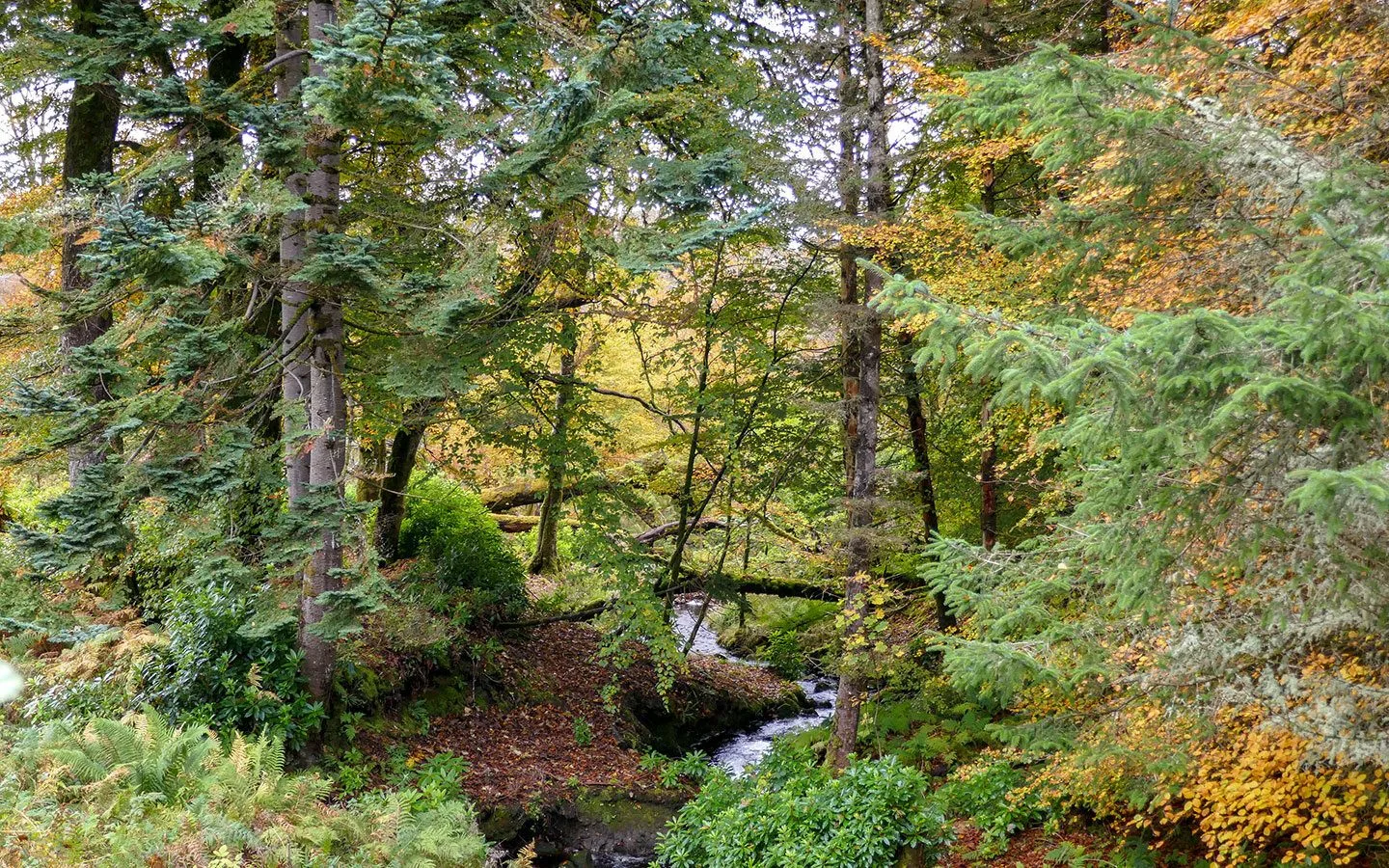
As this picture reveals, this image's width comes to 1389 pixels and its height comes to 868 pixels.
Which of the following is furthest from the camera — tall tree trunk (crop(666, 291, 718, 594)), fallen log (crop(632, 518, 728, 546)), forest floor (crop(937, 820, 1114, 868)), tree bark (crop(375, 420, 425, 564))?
fallen log (crop(632, 518, 728, 546))

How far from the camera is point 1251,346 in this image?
11.7 feet

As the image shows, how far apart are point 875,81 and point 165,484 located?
7263mm

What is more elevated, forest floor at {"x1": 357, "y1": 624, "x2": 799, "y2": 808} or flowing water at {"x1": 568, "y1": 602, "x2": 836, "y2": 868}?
forest floor at {"x1": 357, "y1": 624, "x2": 799, "y2": 808}

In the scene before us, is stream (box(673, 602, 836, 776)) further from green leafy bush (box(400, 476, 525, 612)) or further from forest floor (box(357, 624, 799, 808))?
green leafy bush (box(400, 476, 525, 612))

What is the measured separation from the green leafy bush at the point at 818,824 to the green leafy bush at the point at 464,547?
480 cm

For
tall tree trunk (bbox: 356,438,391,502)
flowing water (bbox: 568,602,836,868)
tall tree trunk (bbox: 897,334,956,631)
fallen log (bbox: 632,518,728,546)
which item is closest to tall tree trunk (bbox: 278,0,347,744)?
flowing water (bbox: 568,602,836,868)

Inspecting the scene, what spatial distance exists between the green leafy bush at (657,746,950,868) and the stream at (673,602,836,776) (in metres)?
1.47

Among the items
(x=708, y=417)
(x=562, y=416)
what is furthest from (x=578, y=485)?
(x=708, y=417)

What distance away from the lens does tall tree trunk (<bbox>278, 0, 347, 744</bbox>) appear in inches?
300

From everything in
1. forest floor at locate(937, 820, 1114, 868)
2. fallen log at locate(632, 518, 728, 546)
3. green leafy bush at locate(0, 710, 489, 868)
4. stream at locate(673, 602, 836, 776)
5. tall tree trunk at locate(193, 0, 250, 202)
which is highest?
tall tree trunk at locate(193, 0, 250, 202)

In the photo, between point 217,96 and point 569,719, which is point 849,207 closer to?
point 217,96

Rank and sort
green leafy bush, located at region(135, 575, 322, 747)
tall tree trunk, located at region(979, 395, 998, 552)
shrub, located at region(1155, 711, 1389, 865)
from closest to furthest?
shrub, located at region(1155, 711, 1389, 865) < green leafy bush, located at region(135, 575, 322, 747) < tall tree trunk, located at region(979, 395, 998, 552)

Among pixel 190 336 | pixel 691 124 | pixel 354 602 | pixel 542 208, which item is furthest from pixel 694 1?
pixel 354 602

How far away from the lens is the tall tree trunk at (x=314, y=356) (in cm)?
763
